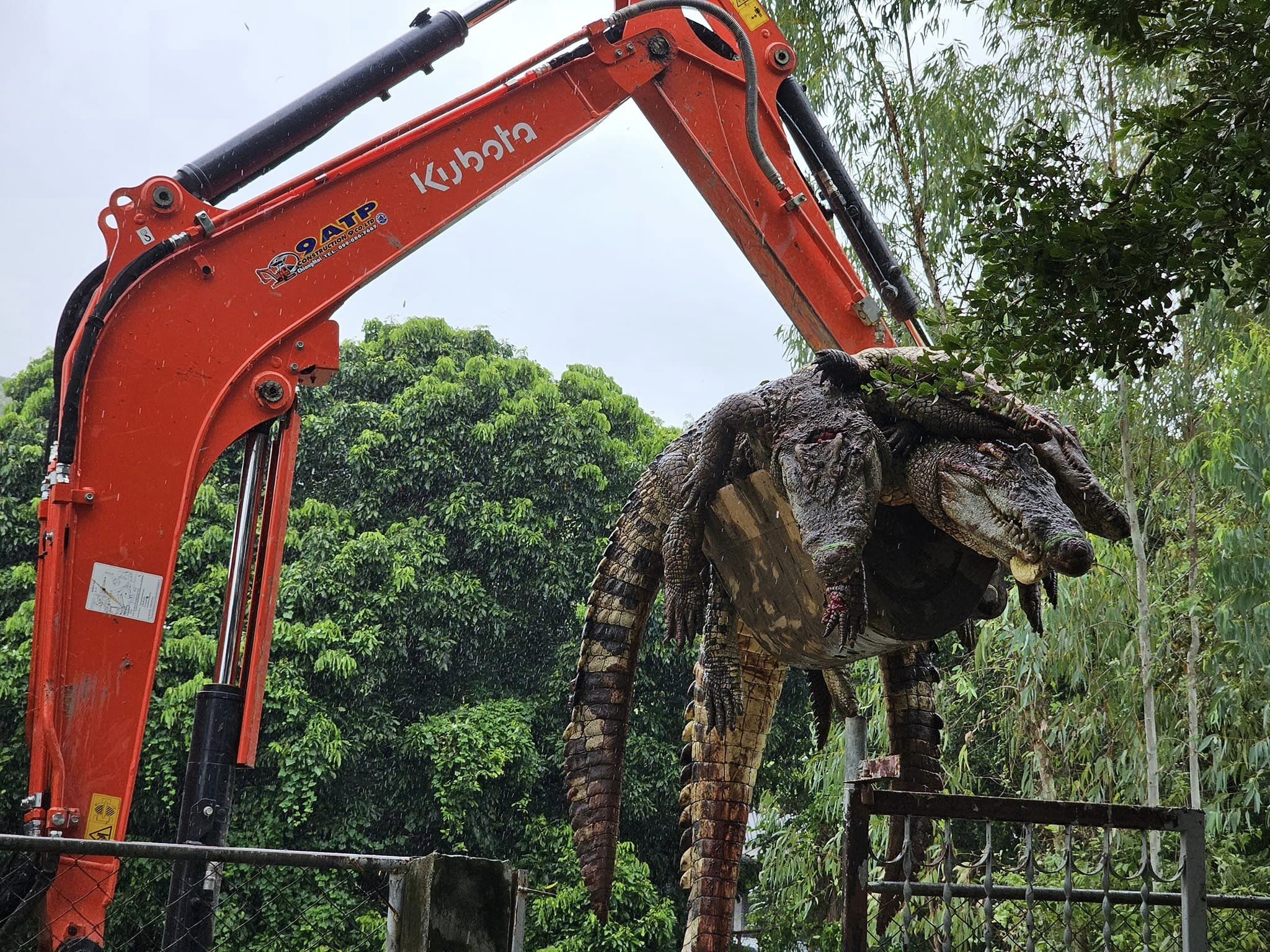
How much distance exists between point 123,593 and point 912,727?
2.51 metres

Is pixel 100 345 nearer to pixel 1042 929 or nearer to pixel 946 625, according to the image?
pixel 946 625

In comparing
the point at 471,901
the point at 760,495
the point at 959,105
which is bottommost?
the point at 471,901

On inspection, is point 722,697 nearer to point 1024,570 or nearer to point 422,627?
point 1024,570

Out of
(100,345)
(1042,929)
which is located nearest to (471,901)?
(100,345)

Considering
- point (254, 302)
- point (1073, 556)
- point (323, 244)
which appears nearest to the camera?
point (1073, 556)

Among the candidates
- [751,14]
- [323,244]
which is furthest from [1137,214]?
[323,244]

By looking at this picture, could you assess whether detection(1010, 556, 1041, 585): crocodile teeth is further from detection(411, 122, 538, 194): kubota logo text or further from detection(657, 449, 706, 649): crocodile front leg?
detection(411, 122, 538, 194): kubota logo text

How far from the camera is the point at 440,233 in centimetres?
444

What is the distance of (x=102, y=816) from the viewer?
3.67 meters

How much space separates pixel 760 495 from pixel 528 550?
7.38 m

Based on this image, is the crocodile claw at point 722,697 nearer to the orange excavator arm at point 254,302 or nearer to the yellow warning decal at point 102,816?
the orange excavator arm at point 254,302

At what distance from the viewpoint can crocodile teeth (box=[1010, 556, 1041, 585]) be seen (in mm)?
2801

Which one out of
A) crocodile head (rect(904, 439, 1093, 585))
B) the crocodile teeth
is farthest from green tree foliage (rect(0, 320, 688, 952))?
the crocodile teeth

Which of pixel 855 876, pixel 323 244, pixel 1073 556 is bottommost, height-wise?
pixel 855 876
